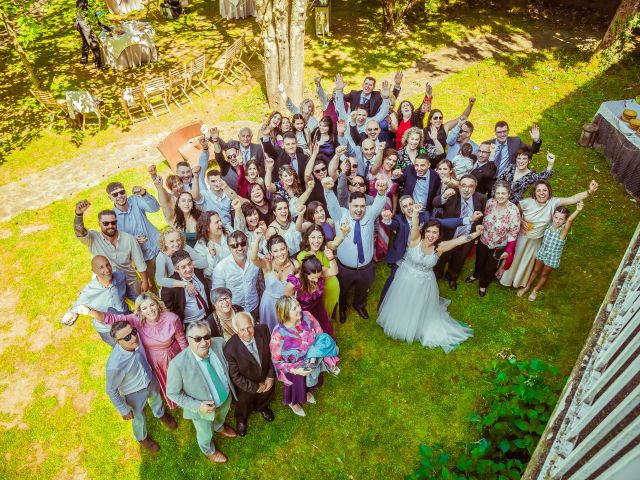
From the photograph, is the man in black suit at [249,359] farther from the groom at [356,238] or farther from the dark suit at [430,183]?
the dark suit at [430,183]

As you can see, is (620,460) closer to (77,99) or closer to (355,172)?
(355,172)

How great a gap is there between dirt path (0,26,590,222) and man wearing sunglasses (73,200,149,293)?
4707 mm

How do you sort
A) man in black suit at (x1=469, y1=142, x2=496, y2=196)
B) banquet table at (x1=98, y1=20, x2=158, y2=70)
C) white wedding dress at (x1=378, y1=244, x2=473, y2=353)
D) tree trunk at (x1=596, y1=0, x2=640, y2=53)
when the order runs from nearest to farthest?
white wedding dress at (x1=378, y1=244, x2=473, y2=353), man in black suit at (x1=469, y1=142, x2=496, y2=196), tree trunk at (x1=596, y1=0, x2=640, y2=53), banquet table at (x1=98, y1=20, x2=158, y2=70)

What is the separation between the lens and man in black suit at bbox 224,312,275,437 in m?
4.68

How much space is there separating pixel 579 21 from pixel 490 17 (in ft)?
10.1

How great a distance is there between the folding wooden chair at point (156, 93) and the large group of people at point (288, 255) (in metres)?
5.10

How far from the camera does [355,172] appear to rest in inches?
298

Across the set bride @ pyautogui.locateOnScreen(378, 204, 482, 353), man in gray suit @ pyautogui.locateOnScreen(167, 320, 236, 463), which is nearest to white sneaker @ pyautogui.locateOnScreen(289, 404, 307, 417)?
man in gray suit @ pyautogui.locateOnScreen(167, 320, 236, 463)

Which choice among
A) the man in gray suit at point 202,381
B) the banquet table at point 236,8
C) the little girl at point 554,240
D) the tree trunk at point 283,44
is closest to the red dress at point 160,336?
the man in gray suit at point 202,381

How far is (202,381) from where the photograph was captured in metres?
4.80

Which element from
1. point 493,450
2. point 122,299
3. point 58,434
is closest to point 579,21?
point 493,450

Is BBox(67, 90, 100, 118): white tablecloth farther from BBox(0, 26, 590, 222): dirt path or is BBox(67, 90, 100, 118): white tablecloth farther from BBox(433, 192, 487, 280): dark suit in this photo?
BBox(433, 192, 487, 280): dark suit

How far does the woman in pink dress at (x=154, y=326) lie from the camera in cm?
493

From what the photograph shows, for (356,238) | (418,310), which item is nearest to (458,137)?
(356,238)
